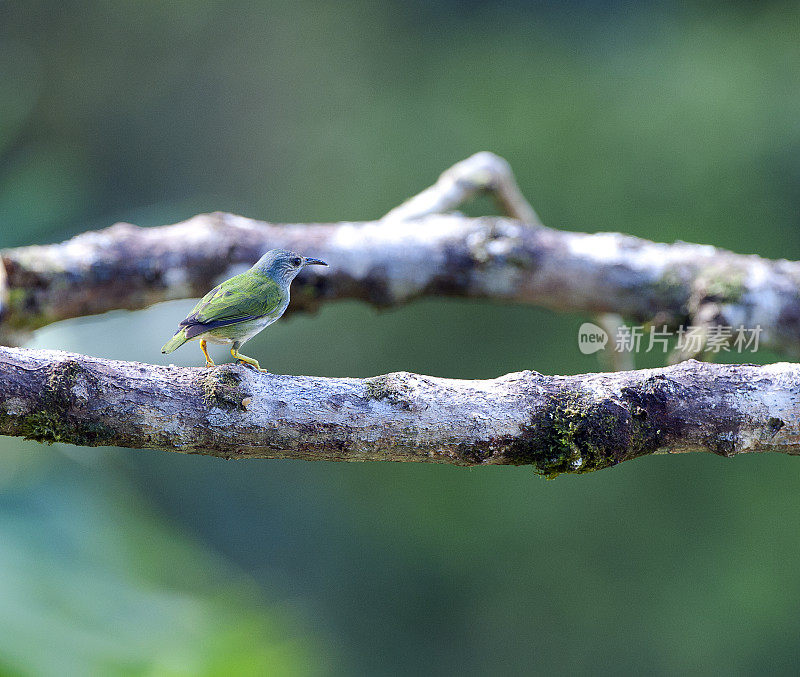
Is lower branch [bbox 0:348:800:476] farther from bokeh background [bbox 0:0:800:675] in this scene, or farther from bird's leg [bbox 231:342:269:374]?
bokeh background [bbox 0:0:800:675]

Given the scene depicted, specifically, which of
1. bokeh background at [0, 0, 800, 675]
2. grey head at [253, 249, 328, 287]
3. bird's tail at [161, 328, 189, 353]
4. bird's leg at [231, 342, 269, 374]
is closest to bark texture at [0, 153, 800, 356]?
grey head at [253, 249, 328, 287]

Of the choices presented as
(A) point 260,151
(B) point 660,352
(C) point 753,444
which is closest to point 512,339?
(B) point 660,352

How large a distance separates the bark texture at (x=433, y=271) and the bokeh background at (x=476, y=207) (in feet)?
10.1

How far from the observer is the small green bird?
4.64 ft

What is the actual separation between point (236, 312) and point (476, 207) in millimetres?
4732

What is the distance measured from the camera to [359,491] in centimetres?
630

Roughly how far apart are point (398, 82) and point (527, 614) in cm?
436

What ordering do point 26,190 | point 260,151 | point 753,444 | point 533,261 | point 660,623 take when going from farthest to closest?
point 260,151
point 660,623
point 26,190
point 533,261
point 753,444

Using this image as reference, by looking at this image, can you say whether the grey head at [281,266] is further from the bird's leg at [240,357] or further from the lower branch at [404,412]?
the lower branch at [404,412]

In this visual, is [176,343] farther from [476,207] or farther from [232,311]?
[476,207]

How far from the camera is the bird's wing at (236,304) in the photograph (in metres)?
1.42

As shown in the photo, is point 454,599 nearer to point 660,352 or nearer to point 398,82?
point 660,352

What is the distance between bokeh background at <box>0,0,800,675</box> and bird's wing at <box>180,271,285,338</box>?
163 inches

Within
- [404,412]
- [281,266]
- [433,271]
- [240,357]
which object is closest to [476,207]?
[433,271]
